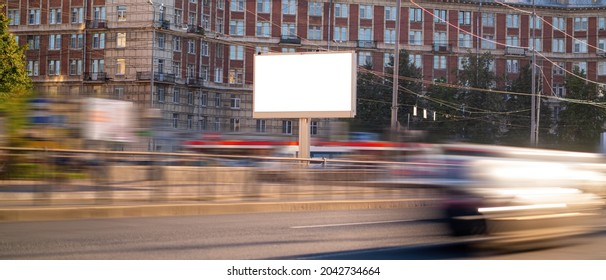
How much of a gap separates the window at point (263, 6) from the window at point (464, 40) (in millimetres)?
20952

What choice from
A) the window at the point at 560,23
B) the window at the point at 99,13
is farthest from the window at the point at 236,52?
the window at the point at 560,23

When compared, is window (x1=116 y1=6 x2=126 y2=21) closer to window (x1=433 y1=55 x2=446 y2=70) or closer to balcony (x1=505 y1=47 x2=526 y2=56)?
window (x1=433 y1=55 x2=446 y2=70)

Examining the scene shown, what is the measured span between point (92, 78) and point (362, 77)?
25403 mm

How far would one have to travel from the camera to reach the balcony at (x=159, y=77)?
289ft

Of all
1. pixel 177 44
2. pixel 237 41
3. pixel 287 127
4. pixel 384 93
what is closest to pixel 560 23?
pixel 384 93

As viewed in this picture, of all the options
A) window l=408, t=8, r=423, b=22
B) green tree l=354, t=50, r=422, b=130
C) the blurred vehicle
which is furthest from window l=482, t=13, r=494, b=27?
the blurred vehicle

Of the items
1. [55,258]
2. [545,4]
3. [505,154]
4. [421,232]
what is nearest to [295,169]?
[421,232]

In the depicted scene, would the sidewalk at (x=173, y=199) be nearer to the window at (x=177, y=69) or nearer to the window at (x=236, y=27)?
the window at (x=177, y=69)

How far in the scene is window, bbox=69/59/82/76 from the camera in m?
93.4

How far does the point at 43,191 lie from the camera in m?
19.4

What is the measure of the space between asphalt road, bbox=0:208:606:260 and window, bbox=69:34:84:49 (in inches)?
3041

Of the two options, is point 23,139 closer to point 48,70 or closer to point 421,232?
point 421,232

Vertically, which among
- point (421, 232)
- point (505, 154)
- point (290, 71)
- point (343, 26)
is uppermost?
point (343, 26)

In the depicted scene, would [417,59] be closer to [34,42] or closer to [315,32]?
[315,32]
